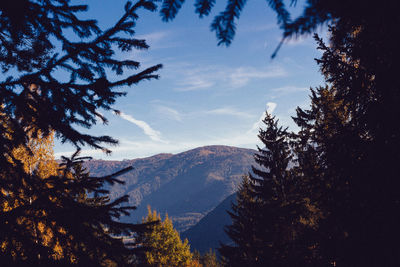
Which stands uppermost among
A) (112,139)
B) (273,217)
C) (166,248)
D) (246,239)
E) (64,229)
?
(112,139)

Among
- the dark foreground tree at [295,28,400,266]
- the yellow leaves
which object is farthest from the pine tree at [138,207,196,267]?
the dark foreground tree at [295,28,400,266]

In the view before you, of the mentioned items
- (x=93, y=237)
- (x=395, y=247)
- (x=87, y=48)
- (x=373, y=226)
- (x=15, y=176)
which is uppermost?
(x=87, y=48)

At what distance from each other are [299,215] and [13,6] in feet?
47.4

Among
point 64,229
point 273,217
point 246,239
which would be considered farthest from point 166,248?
point 64,229

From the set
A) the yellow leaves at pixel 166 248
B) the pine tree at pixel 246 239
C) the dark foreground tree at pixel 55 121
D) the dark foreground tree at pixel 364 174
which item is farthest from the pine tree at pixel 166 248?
the dark foreground tree at pixel 55 121

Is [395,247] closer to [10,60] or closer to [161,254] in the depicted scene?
[10,60]

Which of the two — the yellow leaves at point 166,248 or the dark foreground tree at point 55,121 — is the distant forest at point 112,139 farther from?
the yellow leaves at point 166,248

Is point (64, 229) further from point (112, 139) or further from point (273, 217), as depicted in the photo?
point (273, 217)

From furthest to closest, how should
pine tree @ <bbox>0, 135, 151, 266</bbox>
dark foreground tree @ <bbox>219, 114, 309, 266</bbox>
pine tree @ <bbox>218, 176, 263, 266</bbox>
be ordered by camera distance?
pine tree @ <bbox>218, 176, 263, 266</bbox> < dark foreground tree @ <bbox>219, 114, 309, 266</bbox> < pine tree @ <bbox>0, 135, 151, 266</bbox>

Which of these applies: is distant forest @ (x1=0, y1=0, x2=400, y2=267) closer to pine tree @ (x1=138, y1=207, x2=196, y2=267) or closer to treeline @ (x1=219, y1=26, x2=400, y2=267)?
treeline @ (x1=219, y1=26, x2=400, y2=267)

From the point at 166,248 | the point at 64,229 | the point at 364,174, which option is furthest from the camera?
the point at 166,248

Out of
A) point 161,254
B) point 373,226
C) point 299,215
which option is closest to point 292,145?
point 299,215

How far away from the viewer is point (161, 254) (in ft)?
63.8

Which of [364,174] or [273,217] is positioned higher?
[364,174]
